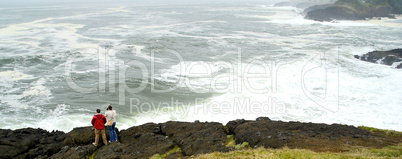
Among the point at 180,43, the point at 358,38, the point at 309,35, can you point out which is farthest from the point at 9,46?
the point at 358,38

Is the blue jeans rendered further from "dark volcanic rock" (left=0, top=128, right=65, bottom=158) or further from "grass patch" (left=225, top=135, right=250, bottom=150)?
"grass patch" (left=225, top=135, right=250, bottom=150)

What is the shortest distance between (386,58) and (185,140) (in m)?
34.5

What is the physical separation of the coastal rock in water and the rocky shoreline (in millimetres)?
27106

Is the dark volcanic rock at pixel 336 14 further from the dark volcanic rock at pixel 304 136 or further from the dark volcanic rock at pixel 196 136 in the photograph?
the dark volcanic rock at pixel 196 136

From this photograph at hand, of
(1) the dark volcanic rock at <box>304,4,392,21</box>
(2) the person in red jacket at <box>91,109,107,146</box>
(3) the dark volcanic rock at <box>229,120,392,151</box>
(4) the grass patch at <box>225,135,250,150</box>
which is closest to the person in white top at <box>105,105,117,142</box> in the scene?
(2) the person in red jacket at <box>91,109,107,146</box>

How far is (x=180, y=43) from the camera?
171ft

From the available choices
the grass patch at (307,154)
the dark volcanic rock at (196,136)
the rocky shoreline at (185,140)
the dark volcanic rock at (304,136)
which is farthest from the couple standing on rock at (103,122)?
the dark volcanic rock at (304,136)

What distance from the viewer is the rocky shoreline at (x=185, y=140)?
1211cm

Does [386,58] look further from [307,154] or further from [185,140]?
[185,140]

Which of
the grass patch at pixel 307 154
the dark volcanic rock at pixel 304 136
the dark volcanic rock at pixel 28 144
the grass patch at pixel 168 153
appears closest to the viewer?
the grass patch at pixel 307 154

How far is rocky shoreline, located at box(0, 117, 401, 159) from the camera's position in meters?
12.1

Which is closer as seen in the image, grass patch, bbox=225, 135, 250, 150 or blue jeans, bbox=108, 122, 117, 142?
grass patch, bbox=225, 135, 250, 150

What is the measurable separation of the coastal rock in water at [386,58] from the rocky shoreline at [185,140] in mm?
27106

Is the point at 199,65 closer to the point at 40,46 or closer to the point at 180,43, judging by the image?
the point at 180,43
